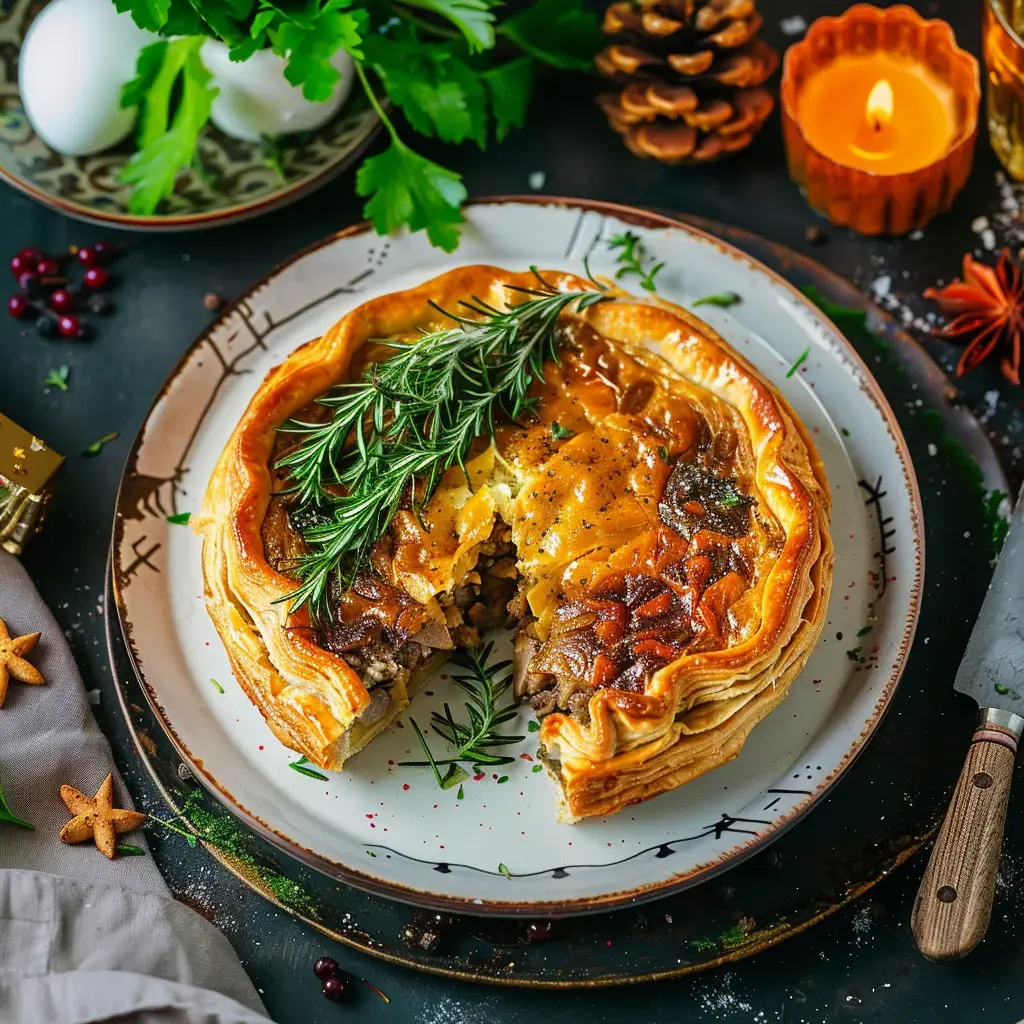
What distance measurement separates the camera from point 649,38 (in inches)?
209

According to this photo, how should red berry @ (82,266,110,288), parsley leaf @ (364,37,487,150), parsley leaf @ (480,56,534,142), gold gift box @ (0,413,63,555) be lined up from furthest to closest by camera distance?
red berry @ (82,266,110,288) → parsley leaf @ (480,56,534,142) → parsley leaf @ (364,37,487,150) → gold gift box @ (0,413,63,555)

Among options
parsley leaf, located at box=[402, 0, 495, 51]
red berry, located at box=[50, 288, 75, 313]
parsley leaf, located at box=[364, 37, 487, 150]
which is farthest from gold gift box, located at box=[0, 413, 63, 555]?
parsley leaf, located at box=[402, 0, 495, 51]

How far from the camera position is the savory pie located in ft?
13.6

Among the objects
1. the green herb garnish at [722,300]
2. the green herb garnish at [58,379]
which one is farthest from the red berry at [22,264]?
the green herb garnish at [722,300]

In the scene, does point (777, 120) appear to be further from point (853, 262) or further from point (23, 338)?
point (23, 338)

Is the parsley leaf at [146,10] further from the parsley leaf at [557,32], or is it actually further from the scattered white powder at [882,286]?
the scattered white powder at [882,286]

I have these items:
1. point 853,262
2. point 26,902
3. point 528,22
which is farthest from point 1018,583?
point 26,902

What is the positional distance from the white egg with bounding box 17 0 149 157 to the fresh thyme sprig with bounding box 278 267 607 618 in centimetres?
179

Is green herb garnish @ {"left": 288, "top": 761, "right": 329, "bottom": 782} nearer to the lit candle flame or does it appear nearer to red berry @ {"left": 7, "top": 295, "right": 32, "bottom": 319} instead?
red berry @ {"left": 7, "top": 295, "right": 32, "bottom": 319}

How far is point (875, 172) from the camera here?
5254mm

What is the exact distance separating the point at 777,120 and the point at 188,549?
10.2ft

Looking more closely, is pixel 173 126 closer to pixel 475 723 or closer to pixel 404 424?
pixel 404 424

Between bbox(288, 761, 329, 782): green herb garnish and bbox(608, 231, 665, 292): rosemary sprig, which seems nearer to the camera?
bbox(288, 761, 329, 782): green herb garnish

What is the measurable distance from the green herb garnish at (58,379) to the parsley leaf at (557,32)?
2.27 meters
